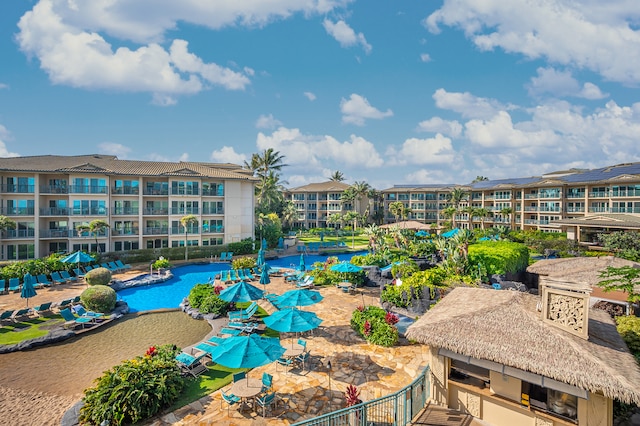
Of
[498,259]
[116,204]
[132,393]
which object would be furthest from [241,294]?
[116,204]

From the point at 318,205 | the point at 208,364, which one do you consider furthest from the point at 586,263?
the point at 318,205

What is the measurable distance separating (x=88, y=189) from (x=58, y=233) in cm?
526

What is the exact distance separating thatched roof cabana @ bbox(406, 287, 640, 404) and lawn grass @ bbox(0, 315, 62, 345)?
59.6 feet

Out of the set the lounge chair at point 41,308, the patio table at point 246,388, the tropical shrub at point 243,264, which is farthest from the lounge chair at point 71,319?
the tropical shrub at point 243,264

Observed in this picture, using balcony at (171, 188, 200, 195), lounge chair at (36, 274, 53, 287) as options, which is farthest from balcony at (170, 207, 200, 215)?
lounge chair at (36, 274, 53, 287)

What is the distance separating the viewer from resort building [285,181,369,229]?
260ft

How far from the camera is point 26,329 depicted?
17.0 metres

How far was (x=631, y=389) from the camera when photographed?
22.3ft

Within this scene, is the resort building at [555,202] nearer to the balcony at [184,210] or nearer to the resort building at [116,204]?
the resort building at [116,204]

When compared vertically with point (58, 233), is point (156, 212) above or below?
above

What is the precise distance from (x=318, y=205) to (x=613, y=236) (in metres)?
56.2

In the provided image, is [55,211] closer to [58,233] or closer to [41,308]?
[58,233]

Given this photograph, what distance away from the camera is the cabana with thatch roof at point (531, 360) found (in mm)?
7430

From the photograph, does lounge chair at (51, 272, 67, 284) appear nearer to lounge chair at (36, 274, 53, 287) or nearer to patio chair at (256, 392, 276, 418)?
lounge chair at (36, 274, 53, 287)
